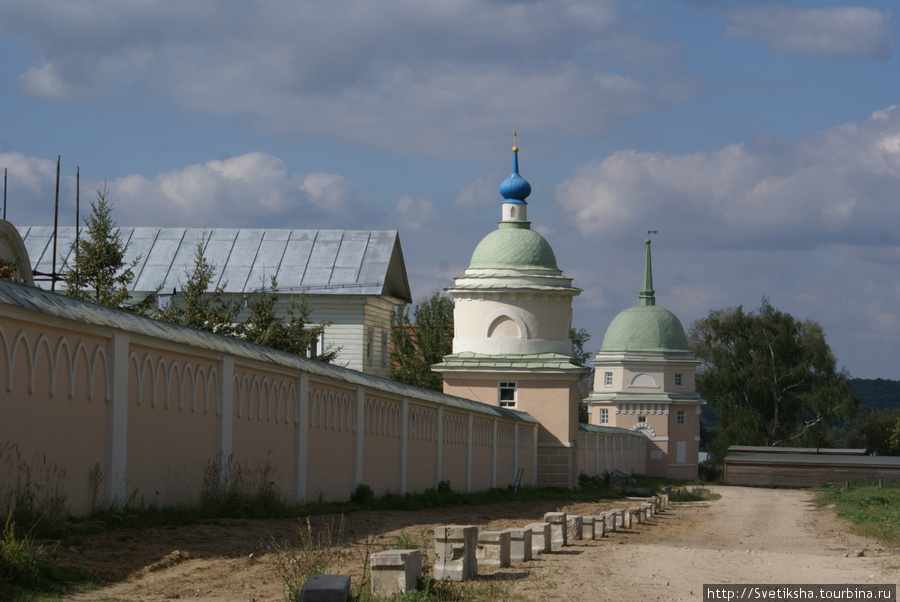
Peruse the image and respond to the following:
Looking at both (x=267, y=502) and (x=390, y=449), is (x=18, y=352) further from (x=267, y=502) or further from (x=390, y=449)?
(x=390, y=449)

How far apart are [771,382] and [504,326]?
41.3 meters

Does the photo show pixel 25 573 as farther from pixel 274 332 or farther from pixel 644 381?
pixel 644 381

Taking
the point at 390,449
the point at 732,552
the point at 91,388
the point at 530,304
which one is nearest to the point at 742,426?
the point at 530,304

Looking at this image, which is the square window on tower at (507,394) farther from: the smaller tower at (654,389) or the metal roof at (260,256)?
the smaller tower at (654,389)

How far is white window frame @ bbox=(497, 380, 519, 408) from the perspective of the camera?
4066cm

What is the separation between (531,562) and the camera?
14.0 metres

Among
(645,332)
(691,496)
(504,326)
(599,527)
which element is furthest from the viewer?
(645,332)

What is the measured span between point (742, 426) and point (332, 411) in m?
58.7

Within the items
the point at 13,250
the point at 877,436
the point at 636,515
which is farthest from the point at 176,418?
the point at 877,436

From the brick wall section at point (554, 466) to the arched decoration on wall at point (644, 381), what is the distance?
1167 inches

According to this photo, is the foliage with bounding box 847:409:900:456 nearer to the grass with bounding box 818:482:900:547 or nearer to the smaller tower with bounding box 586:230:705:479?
the smaller tower with bounding box 586:230:705:479

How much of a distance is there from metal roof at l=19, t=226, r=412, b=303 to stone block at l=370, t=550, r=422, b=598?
1279 inches

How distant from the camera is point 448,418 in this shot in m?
29.6

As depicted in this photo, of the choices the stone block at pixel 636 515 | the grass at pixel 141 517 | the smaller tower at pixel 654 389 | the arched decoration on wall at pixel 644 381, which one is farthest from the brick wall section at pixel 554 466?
the arched decoration on wall at pixel 644 381
